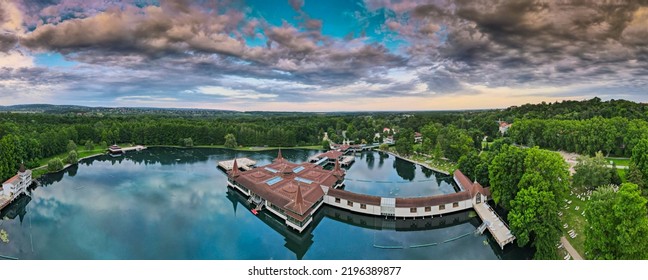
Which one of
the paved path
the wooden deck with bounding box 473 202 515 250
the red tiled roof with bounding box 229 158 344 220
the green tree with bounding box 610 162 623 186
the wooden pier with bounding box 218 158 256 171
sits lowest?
the wooden deck with bounding box 473 202 515 250

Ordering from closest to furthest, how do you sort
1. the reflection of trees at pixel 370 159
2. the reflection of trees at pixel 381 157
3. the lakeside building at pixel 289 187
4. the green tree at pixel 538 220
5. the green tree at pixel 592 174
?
the green tree at pixel 538 220 → the lakeside building at pixel 289 187 → the green tree at pixel 592 174 → the reflection of trees at pixel 370 159 → the reflection of trees at pixel 381 157

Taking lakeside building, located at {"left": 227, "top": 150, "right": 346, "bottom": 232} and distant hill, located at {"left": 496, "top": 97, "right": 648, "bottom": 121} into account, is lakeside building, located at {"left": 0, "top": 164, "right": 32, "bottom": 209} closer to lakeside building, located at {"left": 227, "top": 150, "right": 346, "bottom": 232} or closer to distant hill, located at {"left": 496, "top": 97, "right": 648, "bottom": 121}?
lakeside building, located at {"left": 227, "top": 150, "right": 346, "bottom": 232}

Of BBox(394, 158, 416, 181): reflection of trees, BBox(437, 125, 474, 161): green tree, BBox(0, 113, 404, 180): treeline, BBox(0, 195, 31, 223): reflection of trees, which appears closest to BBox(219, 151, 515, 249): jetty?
BBox(394, 158, 416, 181): reflection of trees

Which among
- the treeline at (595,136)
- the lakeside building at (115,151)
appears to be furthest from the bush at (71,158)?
the treeline at (595,136)

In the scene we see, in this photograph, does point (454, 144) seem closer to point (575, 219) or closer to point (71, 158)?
point (575, 219)

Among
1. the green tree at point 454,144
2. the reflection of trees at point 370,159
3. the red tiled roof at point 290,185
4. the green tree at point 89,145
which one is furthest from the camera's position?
the green tree at point 89,145

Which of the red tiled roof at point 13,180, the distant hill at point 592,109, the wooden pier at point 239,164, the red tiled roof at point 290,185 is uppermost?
the distant hill at point 592,109

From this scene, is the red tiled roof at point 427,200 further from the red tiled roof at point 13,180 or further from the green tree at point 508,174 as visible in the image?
the red tiled roof at point 13,180

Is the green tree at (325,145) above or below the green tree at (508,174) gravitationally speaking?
below
